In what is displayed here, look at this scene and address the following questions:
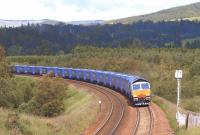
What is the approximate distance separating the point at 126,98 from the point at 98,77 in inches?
868

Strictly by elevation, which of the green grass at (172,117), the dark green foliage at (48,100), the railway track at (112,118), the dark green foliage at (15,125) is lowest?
the dark green foliage at (48,100)

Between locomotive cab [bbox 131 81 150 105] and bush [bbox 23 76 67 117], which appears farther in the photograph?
bush [bbox 23 76 67 117]

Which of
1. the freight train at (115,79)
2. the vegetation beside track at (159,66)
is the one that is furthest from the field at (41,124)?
the vegetation beside track at (159,66)

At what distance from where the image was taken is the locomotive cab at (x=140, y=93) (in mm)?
46281

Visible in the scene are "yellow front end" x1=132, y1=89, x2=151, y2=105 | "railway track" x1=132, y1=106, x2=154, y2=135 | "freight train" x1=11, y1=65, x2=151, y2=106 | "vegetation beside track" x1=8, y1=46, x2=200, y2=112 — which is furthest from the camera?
"vegetation beside track" x1=8, y1=46, x2=200, y2=112

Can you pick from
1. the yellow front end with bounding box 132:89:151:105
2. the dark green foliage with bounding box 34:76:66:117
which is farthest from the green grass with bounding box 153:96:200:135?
the dark green foliage with bounding box 34:76:66:117

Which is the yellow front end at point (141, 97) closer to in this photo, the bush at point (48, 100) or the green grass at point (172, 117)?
the green grass at point (172, 117)

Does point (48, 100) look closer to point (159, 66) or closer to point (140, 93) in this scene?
point (140, 93)

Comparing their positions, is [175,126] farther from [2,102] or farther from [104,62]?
[104,62]

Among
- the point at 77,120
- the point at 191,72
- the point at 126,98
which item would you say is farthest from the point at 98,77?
the point at 77,120

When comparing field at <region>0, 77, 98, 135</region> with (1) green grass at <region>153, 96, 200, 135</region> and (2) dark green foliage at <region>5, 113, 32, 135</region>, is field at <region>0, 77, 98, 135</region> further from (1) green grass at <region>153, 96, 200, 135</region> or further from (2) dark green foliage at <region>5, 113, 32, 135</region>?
(1) green grass at <region>153, 96, 200, 135</region>

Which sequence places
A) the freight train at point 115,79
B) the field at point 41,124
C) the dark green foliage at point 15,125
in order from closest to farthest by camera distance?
the dark green foliage at point 15,125 → the field at point 41,124 → the freight train at point 115,79

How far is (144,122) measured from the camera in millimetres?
37406

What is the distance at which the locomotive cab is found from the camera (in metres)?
46.3
